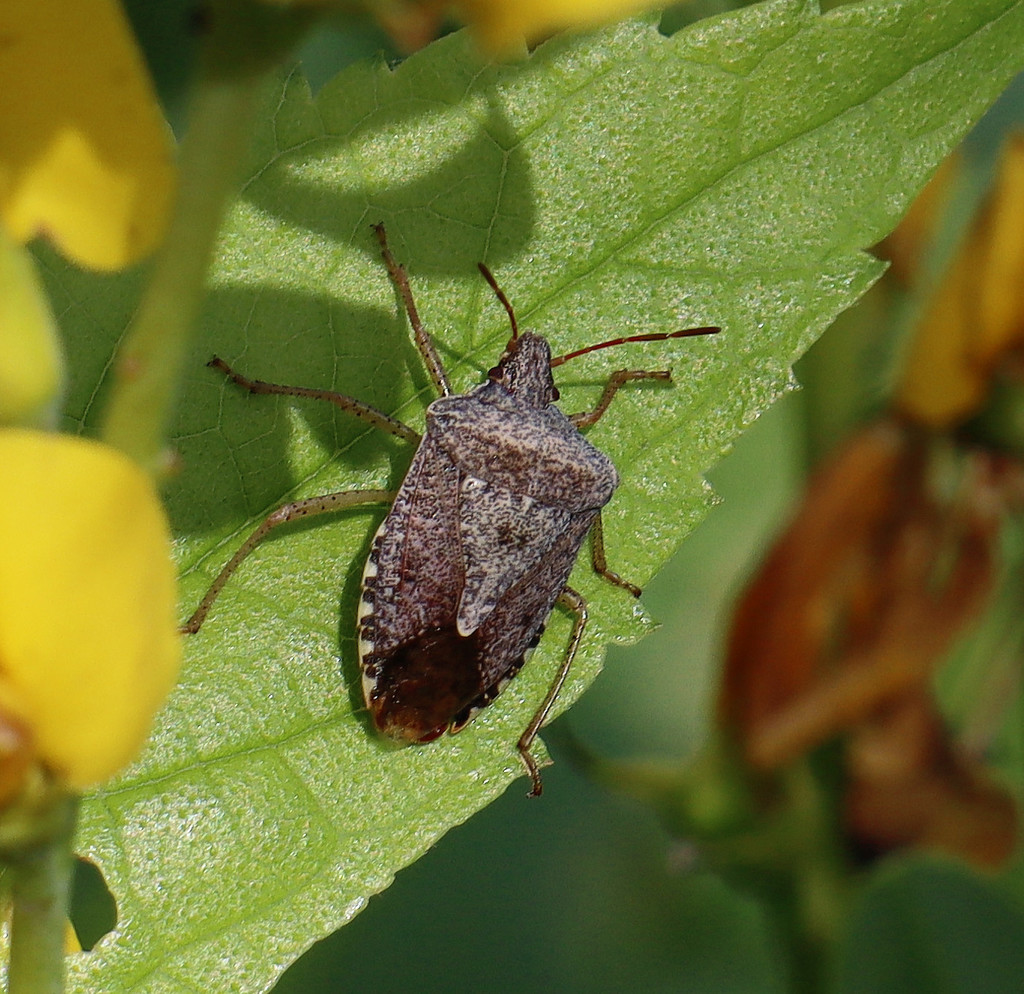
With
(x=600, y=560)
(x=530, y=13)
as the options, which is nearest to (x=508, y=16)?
(x=530, y=13)

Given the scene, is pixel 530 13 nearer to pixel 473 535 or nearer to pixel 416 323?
pixel 416 323

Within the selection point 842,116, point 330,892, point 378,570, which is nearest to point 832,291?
point 842,116

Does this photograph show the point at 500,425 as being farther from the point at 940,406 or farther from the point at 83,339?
the point at 83,339

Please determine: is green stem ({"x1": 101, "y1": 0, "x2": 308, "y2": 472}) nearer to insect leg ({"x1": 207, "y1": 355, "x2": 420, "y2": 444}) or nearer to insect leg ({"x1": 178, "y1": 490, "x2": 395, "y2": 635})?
insect leg ({"x1": 178, "y1": 490, "x2": 395, "y2": 635})

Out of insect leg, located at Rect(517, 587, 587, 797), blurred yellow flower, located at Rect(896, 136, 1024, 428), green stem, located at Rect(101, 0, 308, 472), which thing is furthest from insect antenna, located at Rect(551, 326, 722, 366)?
green stem, located at Rect(101, 0, 308, 472)

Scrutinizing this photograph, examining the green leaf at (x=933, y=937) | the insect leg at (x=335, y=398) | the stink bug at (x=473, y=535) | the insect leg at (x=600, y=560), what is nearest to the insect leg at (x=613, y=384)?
the stink bug at (x=473, y=535)

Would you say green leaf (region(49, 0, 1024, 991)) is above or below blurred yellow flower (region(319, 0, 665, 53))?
below

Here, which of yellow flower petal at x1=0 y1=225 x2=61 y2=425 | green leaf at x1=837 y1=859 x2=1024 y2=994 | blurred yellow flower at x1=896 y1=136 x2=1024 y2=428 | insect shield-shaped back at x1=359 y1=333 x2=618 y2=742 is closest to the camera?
yellow flower petal at x1=0 y1=225 x2=61 y2=425
